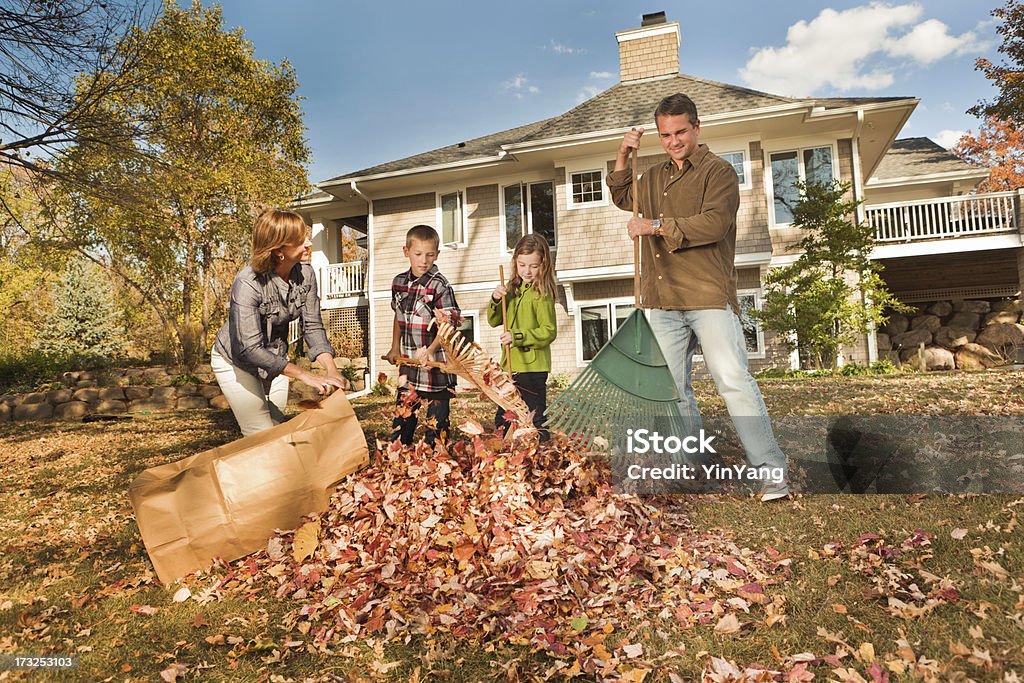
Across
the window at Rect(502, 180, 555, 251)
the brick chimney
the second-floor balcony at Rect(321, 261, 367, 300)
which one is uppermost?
the brick chimney

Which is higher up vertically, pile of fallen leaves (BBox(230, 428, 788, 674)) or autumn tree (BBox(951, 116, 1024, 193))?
autumn tree (BBox(951, 116, 1024, 193))

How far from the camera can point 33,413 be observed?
9.88m

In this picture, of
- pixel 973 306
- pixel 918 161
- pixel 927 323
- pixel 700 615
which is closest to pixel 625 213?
pixel 927 323

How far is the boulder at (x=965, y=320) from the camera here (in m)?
11.9

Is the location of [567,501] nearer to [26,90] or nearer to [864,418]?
[864,418]

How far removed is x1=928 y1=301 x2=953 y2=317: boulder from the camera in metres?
12.3

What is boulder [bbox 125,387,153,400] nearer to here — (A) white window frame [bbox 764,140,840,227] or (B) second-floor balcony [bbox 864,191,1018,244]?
(A) white window frame [bbox 764,140,840,227]

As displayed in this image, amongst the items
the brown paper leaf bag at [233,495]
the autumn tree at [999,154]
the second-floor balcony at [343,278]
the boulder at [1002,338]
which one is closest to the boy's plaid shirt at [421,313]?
the brown paper leaf bag at [233,495]

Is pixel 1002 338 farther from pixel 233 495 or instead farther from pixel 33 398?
pixel 33 398

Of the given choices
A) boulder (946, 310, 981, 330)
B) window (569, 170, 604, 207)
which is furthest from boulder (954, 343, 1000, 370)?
window (569, 170, 604, 207)

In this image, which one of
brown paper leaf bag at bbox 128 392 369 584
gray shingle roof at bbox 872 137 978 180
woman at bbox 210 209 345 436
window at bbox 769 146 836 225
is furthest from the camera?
gray shingle roof at bbox 872 137 978 180

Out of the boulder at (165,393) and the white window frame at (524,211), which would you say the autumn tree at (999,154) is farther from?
the boulder at (165,393)

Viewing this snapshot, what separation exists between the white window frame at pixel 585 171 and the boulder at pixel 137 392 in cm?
811

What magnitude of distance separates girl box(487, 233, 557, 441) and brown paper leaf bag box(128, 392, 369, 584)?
1.35 m
